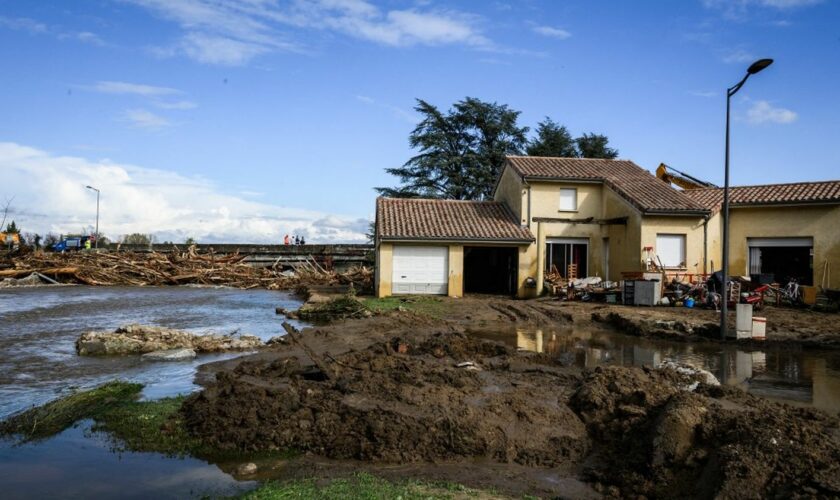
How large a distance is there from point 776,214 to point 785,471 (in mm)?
22894

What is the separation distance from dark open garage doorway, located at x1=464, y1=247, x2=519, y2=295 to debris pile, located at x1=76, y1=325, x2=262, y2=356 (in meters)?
15.2

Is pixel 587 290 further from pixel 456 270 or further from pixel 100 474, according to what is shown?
pixel 100 474

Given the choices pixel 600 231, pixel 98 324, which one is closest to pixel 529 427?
pixel 98 324

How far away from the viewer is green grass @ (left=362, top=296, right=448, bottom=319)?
68.3 ft

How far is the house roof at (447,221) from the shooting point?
85.0ft

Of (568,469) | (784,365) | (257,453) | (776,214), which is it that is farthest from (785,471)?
(776,214)

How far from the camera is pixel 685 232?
25297 millimetres

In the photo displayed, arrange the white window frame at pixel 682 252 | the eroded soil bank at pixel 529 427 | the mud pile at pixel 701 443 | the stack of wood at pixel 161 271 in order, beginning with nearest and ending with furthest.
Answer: the mud pile at pixel 701 443, the eroded soil bank at pixel 529 427, the white window frame at pixel 682 252, the stack of wood at pixel 161 271

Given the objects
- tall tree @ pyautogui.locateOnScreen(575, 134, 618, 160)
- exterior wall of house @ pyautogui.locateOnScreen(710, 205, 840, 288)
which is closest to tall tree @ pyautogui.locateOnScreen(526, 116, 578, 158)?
tall tree @ pyautogui.locateOnScreen(575, 134, 618, 160)

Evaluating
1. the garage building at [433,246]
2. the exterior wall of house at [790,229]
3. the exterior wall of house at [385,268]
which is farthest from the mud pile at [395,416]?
the exterior wall of house at [790,229]

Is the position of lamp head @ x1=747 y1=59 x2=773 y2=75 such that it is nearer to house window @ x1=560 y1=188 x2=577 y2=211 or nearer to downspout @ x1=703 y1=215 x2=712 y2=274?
downspout @ x1=703 y1=215 x2=712 y2=274

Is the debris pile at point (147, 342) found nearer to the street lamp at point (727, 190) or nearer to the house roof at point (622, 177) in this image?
the street lamp at point (727, 190)

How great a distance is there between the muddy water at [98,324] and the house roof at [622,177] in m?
12.8

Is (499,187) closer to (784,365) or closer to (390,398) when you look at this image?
(784,365)
